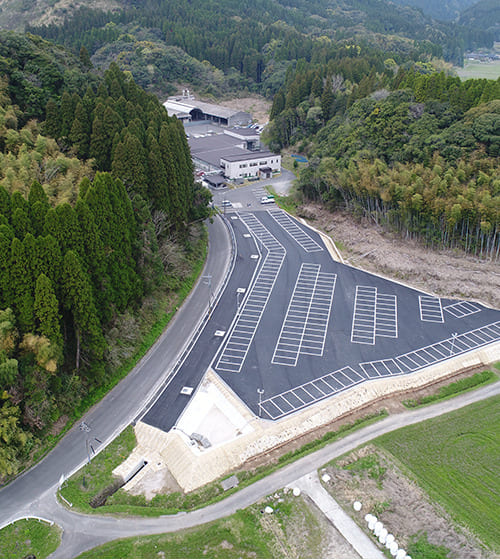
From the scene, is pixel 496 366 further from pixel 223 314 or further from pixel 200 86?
pixel 200 86

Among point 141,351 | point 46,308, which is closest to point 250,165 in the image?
point 141,351

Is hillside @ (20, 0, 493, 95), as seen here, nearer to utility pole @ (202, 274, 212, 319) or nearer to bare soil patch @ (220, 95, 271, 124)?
bare soil patch @ (220, 95, 271, 124)

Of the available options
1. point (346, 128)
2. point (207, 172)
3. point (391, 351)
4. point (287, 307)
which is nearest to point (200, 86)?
point (207, 172)

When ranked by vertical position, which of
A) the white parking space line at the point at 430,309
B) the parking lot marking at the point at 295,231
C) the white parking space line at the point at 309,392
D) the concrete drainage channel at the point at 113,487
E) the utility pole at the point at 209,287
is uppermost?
the parking lot marking at the point at 295,231

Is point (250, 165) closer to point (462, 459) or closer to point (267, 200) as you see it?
point (267, 200)

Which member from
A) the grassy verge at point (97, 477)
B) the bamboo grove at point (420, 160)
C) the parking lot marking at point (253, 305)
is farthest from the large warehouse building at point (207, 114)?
the grassy verge at point (97, 477)

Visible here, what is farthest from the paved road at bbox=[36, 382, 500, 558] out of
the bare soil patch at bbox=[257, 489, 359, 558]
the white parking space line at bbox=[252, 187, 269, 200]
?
the white parking space line at bbox=[252, 187, 269, 200]

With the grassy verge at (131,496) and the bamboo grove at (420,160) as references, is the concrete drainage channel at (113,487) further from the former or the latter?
the bamboo grove at (420,160)
